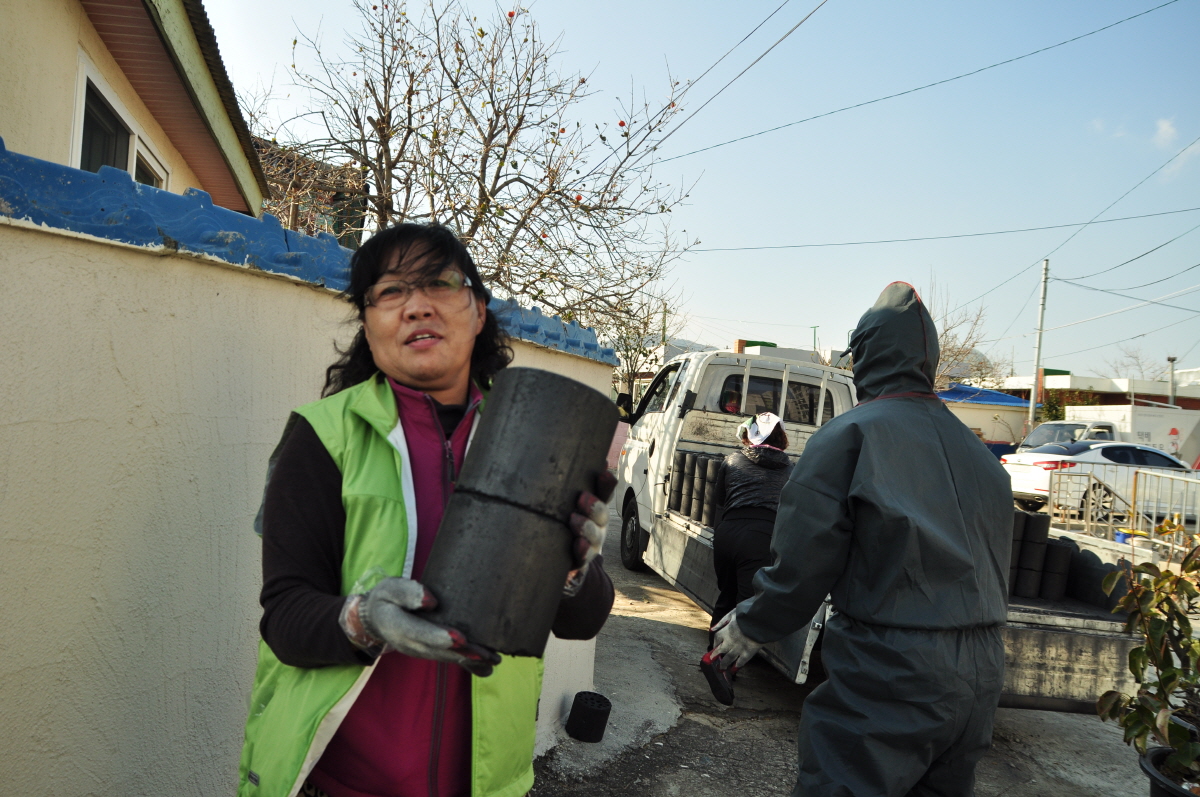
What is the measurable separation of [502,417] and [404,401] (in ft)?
1.05

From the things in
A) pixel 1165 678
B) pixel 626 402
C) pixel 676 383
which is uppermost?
pixel 676 383

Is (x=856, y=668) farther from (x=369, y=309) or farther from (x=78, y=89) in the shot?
(x=78, y=89)

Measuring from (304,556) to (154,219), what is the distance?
0.99 m

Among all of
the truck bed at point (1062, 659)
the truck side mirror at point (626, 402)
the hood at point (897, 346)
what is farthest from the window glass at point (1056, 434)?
the hood at point (897, 346)

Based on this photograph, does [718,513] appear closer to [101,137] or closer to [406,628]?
[406,628]

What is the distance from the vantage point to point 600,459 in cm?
121

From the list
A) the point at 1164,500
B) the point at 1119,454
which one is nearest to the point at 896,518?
the point at 1164,500

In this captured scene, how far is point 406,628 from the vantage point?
1043mm

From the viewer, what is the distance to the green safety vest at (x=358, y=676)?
120 centimetres

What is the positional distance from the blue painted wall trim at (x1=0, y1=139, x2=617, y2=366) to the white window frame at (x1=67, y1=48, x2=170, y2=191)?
1.81 m

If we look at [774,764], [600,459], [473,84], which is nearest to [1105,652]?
[774,764]

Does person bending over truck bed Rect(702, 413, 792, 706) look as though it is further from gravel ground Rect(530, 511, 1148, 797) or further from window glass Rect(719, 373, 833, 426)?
window glass Rect(719, 373, 833, 426)

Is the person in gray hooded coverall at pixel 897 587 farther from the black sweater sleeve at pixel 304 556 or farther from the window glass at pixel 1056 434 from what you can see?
the window glass at pixel 1056 434

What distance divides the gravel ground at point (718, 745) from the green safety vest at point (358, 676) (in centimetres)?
230
